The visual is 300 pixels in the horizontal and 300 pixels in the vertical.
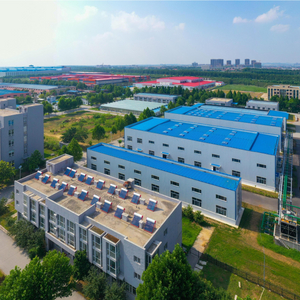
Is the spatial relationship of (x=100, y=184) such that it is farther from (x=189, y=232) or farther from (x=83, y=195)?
(x=189, y=232)

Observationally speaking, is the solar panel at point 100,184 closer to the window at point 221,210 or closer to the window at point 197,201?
the window at point 197,201

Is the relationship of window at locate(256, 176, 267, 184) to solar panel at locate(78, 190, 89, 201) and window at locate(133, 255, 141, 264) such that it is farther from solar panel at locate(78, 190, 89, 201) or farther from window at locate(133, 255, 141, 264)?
solar panel at locate(78, 190, 89, 201)

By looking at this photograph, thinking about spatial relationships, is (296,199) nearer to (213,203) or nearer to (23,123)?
(213,203)

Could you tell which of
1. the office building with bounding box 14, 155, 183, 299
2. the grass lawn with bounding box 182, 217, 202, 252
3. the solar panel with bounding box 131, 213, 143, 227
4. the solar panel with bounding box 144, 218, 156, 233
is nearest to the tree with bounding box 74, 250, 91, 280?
the office building with bounding box 14, 155, 183, 299

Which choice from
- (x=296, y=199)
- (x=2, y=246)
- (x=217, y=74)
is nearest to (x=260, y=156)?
(x=296, y=199)

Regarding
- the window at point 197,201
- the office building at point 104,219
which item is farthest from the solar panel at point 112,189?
the window at point 197,201

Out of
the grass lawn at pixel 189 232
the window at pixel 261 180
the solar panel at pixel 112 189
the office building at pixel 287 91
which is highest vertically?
the office building at pixel 287 91
